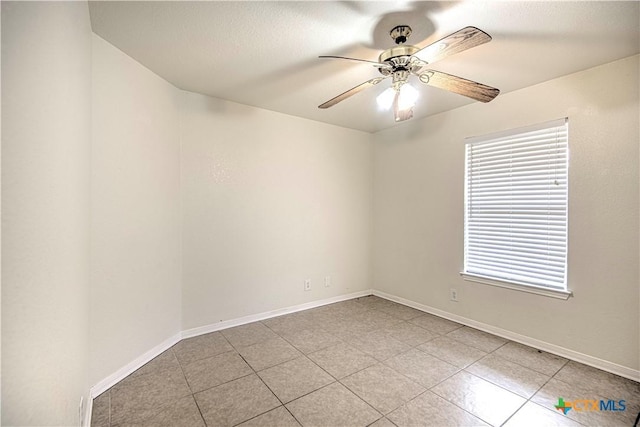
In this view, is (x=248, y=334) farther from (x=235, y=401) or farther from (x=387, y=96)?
(x=387, y=96)

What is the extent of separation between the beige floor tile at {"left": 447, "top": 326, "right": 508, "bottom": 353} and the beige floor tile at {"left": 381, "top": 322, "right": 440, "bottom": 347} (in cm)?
22

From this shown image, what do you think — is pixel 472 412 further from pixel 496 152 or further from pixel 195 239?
pixel 195 239

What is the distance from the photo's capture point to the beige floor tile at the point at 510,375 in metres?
1.94

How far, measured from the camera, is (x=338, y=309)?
11.5 feet

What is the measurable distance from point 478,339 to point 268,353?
200 cm

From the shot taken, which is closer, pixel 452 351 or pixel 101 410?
pixel 101 410

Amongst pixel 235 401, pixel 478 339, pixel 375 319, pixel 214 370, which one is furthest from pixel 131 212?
pixel 478 339

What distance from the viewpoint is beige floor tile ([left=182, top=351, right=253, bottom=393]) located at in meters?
2.00

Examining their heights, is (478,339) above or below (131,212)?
below

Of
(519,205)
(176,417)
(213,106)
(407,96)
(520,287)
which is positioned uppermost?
(213,106)

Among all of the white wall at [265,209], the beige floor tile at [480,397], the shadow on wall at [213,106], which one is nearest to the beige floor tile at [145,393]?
the white wall at [265,209]

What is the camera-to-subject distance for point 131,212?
83.7 inches

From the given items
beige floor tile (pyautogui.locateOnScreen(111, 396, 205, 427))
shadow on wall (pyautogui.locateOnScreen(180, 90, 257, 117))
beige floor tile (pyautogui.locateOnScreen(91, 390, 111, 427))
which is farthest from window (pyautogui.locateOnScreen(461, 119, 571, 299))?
beige floor tile (pyautogui.locateOnScreen(91, 390, 111, 427))

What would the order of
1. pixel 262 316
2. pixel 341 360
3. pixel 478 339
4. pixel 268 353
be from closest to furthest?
pixel 341 360, pixel 268 353, pixel 478 339, pixel 262 316
